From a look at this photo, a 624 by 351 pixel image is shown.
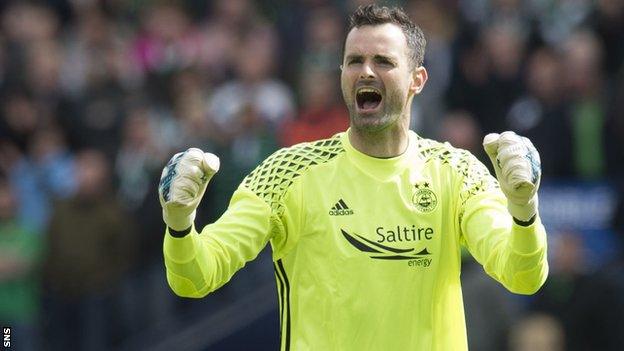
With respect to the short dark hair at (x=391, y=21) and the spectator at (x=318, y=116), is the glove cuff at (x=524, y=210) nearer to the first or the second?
the short dark hair at (x=391, y=21)

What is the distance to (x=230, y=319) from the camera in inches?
499

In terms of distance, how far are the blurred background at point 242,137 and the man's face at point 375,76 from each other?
5.06 metres

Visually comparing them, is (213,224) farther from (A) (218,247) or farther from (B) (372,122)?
(B) (372,122)

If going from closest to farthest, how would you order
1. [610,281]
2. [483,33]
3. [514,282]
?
[514,282], [610,281], [483,33]

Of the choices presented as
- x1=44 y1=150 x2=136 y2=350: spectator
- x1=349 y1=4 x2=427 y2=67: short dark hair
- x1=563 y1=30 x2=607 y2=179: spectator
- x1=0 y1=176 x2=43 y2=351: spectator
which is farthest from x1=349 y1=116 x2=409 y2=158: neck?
x1=0 y1=176 x2=43 y2=351: spectator

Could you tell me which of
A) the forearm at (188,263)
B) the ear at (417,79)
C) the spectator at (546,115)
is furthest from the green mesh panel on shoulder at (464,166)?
the spectator at (546,115)

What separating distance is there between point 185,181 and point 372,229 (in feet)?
3.39

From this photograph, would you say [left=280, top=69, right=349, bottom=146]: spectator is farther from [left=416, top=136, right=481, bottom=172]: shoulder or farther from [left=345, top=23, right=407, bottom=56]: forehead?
[left=345, top=23, right=407, bottom=56]: forehead

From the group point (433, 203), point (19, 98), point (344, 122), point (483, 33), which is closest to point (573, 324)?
point (344, 122)

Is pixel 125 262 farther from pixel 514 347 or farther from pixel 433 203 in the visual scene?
pixel 433 203

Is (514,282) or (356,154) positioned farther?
(356,154)

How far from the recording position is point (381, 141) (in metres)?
7.09

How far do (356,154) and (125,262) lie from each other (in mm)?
6961

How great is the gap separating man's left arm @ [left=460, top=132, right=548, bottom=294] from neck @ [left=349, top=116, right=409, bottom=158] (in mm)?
390
